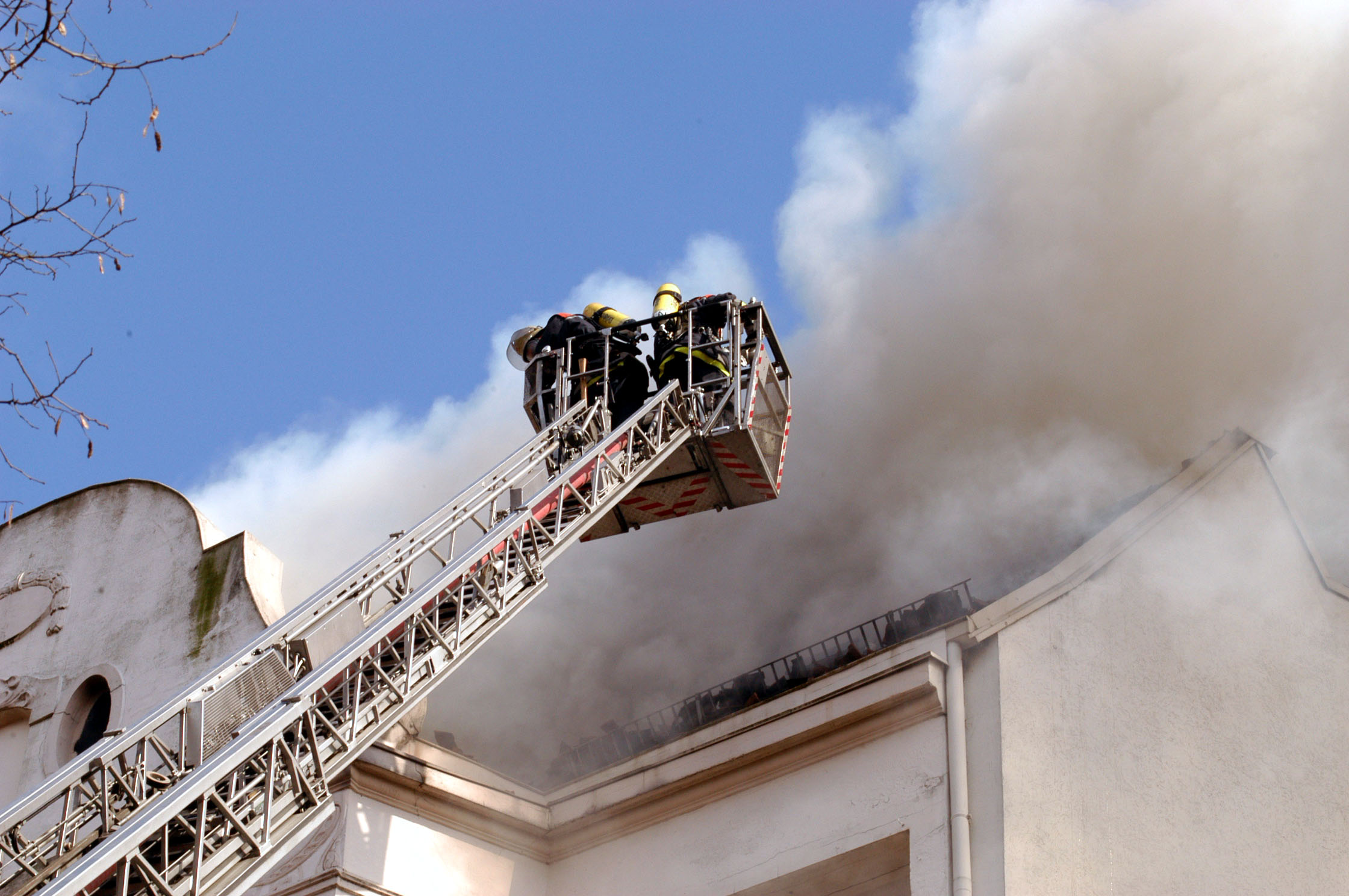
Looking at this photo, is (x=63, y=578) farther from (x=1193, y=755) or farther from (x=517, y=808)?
(x=1193, y=755)

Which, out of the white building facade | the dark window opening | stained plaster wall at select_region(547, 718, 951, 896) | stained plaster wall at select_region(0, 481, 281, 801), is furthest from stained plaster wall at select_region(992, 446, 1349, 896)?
the dark window opening

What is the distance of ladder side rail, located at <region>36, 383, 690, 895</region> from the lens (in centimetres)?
628

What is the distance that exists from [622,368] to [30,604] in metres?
5.70

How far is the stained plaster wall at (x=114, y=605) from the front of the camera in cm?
1170

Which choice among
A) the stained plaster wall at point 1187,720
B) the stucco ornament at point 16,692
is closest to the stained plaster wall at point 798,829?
the stained plaster wall at point 1187,720

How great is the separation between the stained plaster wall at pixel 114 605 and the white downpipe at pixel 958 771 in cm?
536

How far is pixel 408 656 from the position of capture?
8.19 metres

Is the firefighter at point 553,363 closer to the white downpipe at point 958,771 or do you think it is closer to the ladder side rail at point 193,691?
the ladder side rail at point 193,691

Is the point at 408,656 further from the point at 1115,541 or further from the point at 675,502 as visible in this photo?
the point at 1115,541

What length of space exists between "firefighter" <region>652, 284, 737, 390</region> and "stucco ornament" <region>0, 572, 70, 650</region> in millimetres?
5584

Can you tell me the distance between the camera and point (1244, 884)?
8797 millimetres

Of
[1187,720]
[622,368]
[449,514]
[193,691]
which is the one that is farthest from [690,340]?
[193,691]

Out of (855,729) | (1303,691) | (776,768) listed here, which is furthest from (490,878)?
(1303,691)

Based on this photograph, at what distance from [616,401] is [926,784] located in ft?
13.8
